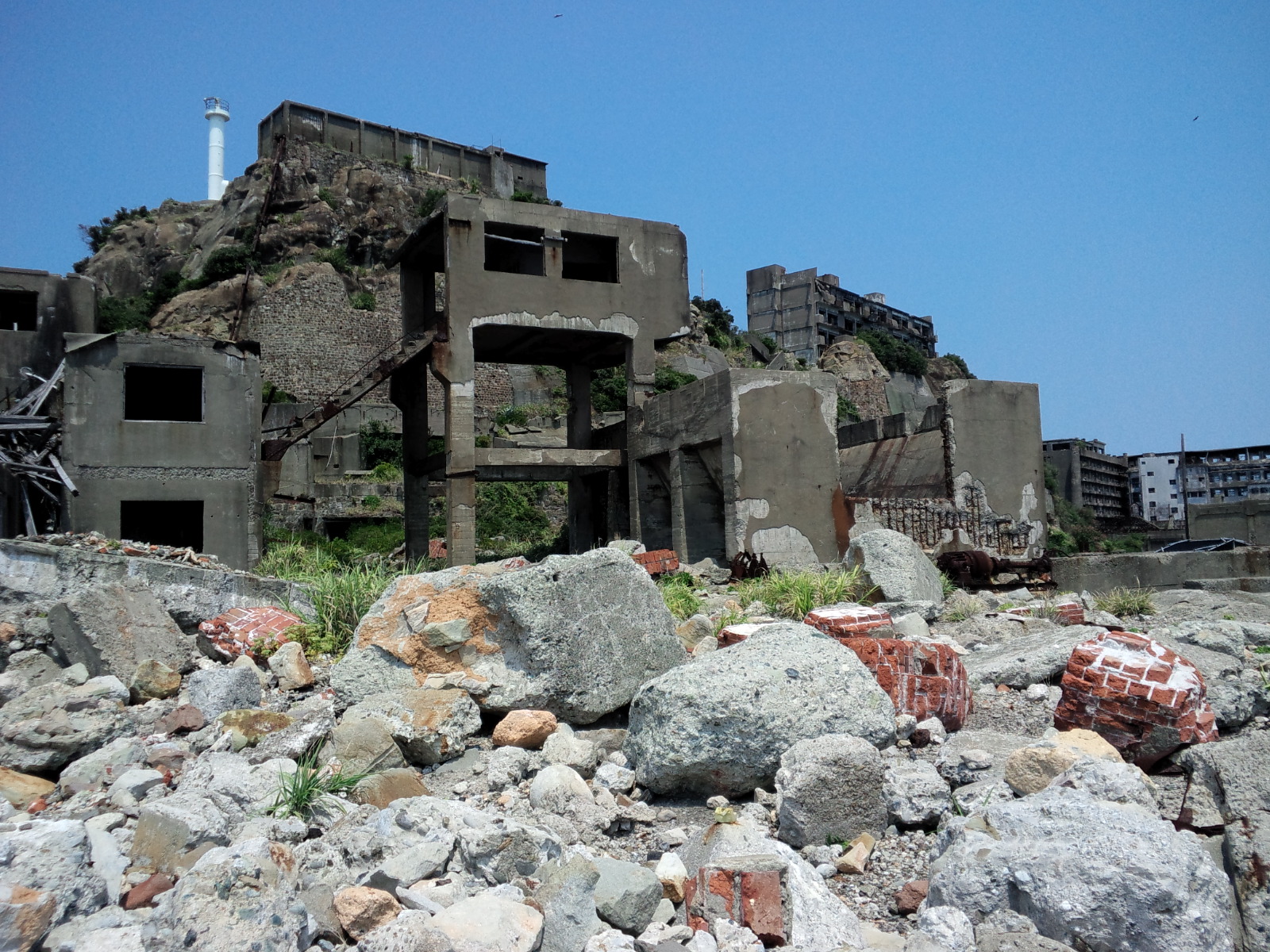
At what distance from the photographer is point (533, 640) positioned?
6.00 meters

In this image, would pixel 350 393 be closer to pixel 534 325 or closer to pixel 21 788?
pixel 534 325

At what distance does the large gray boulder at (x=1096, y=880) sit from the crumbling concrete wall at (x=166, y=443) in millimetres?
15415

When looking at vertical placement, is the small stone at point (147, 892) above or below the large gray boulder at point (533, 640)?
below

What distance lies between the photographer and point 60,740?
514 centimetres

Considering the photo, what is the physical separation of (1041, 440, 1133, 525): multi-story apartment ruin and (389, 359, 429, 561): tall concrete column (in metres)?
33.7

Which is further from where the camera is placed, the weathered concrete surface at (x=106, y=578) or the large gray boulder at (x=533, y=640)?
the weathered concrete surface at (x=106, y=578)

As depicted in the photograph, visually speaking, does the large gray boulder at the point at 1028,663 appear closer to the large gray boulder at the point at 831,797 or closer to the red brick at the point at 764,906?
the large gray boulder at the point at 831,797

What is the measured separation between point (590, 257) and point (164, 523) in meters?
11.3

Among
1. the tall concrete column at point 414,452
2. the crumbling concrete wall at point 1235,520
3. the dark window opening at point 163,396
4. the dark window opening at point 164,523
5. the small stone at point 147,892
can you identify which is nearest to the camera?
the small stone at point 147,892

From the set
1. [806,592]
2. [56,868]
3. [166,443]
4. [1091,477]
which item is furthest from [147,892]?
[1091,477]

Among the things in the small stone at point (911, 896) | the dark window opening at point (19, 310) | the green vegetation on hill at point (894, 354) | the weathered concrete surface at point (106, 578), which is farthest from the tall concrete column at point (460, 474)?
the green vegetation on hill at point (894, 354)

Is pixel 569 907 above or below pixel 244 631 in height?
below

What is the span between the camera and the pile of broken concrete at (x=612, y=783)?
323 centimetres

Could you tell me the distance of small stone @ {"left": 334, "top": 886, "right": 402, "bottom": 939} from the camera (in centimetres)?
333
